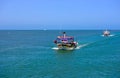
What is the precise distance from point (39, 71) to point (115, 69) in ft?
35.0

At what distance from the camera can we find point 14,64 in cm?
4428

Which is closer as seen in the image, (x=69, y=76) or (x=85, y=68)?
(x=69, y=76)

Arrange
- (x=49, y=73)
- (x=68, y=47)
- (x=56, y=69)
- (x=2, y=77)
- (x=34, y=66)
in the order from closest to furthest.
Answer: (x=2, y=77)
(x=49, y=73)
(x=56, y=69)
(x=34, y=66)
(x=68, y=47)

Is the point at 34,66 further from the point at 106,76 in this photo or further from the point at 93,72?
the point at 106,76

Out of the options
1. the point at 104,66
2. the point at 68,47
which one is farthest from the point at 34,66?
the point at 68,47

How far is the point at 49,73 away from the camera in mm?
36875

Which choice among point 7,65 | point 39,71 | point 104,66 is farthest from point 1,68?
point 104,66

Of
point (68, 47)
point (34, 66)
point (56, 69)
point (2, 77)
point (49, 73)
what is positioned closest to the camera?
point (2, 77)

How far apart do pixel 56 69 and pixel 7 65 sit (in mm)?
8307

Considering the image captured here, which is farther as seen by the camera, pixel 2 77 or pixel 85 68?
pixel 85 68

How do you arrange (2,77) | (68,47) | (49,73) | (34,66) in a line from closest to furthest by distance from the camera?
(2,77) < (49,73) < (34,66) < (68,47)

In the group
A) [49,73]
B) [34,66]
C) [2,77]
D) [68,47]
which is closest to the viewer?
[2,77]

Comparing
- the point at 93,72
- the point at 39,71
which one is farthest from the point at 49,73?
the point at 93,72

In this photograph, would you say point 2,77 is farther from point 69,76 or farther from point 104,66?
point 104,66
